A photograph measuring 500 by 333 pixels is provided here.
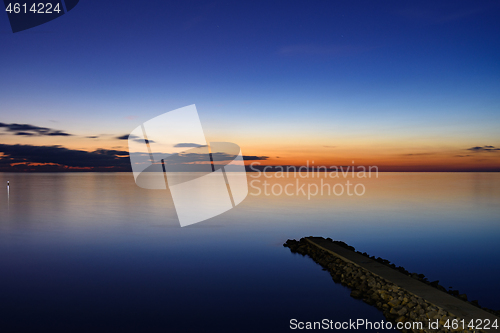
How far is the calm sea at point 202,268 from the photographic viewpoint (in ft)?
26.0

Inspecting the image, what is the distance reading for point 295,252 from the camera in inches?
558

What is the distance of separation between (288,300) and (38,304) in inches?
248

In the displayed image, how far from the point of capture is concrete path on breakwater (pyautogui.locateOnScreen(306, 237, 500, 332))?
21.9ft

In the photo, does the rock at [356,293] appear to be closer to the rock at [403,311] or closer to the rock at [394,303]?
the rock at [394,303]

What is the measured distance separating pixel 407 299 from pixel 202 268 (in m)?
6.59

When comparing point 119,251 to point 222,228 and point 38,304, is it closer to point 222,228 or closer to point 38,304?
point 38,304

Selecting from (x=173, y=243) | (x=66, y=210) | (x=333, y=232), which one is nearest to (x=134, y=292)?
(x=173, y=243)

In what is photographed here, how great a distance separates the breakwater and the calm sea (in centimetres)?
41

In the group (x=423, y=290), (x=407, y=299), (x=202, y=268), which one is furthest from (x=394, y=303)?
(x=202, y=268)

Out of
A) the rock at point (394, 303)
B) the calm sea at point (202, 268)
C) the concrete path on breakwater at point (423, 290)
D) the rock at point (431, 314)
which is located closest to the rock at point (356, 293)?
the calm sea at point (202, 268)

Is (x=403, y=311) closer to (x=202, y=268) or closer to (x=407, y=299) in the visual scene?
(x=407, y=299)

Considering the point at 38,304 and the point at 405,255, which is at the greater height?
the point at 38,304

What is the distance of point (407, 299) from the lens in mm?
7844

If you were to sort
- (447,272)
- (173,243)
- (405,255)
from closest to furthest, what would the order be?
(447,272), (405,255), (173,243)
